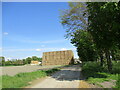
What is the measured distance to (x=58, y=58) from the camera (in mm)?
53000

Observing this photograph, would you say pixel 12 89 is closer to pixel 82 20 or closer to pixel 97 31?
pixel 97 31

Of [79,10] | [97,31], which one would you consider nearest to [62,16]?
[79,10]

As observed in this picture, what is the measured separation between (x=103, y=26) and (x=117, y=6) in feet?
6.74

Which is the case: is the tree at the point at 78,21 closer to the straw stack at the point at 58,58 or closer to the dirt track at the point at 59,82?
the dirt track at the point at 59,82

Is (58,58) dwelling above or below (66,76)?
below

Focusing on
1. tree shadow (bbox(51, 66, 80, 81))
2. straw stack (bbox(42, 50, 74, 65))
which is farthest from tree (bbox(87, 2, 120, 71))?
straw stack (bbox(42, 50, 74, 65))

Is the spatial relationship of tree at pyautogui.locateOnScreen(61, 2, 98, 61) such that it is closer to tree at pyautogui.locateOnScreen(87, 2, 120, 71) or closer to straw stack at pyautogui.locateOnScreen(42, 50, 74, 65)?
tree at pyautogui.locateOnScreen(87, 2, 120, 71)

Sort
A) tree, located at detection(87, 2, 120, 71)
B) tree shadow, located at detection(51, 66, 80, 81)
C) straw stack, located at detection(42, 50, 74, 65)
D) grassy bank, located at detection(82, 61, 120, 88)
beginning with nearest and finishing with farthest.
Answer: tree, located at detection(87, 2, 120, 71)
grassy bank, located at detection(82, 61, 120, 88)
tree shadow, located at detection(51, 66, 80, 81)
straw stack, located at detection(42, 50, 74, 65)

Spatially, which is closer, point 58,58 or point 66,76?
point 66,76

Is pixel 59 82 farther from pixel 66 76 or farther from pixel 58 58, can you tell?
pixel 58 58

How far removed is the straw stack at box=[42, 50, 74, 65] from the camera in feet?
170

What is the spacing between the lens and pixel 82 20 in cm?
1592

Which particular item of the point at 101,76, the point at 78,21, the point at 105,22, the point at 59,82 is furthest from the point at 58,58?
the point at 105,22

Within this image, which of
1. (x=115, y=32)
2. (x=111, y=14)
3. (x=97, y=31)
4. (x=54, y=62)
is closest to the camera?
(x=111, y=14)
